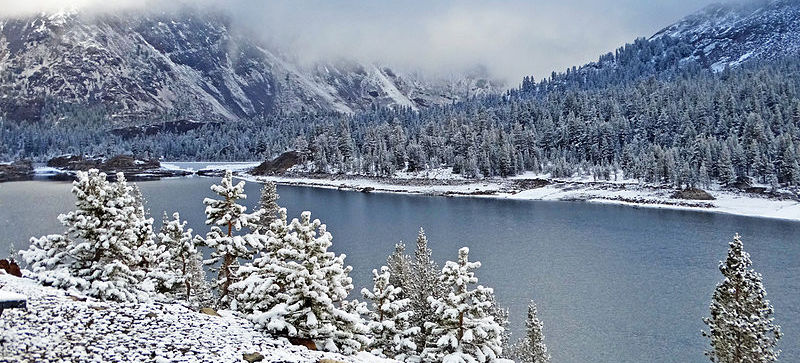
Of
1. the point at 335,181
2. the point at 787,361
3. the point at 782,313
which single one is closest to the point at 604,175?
the point at 335,181

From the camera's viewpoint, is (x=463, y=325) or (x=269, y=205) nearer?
(x=463, y=325)

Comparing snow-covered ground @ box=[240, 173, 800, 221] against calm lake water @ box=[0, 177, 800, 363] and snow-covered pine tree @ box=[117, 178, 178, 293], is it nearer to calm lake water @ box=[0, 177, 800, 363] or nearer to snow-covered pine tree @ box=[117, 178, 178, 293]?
calm lake water @ box=[0, 177, 800, 363]

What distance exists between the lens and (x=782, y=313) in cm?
5075

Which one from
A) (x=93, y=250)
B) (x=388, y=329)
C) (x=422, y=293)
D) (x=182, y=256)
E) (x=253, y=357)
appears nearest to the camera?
(x=253, y=357)

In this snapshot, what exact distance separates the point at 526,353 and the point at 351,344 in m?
16.3

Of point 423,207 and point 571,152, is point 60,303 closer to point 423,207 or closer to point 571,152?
point 423,207

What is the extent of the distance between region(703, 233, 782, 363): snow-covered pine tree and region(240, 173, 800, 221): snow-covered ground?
332 feet

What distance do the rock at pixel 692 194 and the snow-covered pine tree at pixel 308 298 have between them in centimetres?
13315

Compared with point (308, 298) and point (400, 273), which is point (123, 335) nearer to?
point (308, 298)

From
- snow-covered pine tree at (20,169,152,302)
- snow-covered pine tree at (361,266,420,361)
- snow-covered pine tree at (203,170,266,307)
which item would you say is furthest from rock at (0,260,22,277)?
snow-covered pine tree at (361,266,420,361)

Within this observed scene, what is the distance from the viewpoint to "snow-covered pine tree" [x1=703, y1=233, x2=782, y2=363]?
30.6 meters

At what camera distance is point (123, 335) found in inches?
792

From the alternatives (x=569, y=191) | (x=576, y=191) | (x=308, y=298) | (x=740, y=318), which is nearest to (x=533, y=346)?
(x=740, y=318)

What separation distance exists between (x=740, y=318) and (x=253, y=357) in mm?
28176
